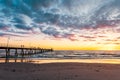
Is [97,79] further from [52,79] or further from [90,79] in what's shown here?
[52,79]

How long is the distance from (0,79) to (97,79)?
7.34 meters

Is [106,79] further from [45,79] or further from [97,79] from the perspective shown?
[45,79]

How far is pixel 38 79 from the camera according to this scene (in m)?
15.4

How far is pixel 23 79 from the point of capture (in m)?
15.3

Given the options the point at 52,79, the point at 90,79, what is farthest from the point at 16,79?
the point at 90,79

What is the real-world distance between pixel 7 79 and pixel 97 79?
6.89 m

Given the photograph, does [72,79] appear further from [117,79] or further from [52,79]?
[117,79]

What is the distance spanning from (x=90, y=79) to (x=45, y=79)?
11.5 ft

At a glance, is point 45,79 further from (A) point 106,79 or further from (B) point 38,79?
(A) point 106,79

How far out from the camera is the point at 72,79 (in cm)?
1554

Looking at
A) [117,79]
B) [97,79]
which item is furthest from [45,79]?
[117,79]

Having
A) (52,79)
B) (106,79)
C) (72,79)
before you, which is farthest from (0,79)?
(106,79)

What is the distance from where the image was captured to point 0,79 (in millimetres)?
15055

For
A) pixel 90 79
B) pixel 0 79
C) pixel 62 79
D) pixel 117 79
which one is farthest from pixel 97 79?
pixel 0 79
